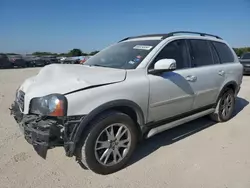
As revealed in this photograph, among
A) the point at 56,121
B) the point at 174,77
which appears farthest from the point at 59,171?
the point at 174,77

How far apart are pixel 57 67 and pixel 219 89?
302 centimetres

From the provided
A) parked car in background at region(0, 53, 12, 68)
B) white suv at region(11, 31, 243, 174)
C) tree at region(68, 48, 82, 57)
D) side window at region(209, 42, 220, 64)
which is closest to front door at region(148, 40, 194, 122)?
white suv at region(11, 31, 243, 174)

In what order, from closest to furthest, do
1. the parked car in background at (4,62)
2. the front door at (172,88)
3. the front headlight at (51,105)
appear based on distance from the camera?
the front headlight at (51,105) < the front door at (172,88) < the parked car in background at (4,62)

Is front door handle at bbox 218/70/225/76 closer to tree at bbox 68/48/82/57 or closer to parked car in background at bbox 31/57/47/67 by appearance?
parked car in background at bbox 31/57/47/67

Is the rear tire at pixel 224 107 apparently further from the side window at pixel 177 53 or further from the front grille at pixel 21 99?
the front grille at pixel 21 99

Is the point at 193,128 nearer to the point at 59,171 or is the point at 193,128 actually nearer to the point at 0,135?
the point at 59,171

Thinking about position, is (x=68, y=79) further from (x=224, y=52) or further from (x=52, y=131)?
(x=224, y=52)

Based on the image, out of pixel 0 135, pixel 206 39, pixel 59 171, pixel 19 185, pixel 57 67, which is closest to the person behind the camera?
pixel 19 185

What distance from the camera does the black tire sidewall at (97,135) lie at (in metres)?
2.61

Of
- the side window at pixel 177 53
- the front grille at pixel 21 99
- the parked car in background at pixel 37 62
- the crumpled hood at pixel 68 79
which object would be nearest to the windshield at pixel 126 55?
the side window at pixel 177 53

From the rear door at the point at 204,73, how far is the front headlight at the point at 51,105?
2172 millimetres

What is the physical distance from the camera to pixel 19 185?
8.58 ft

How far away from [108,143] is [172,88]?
1258mm

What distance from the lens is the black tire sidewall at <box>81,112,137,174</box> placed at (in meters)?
2.61
